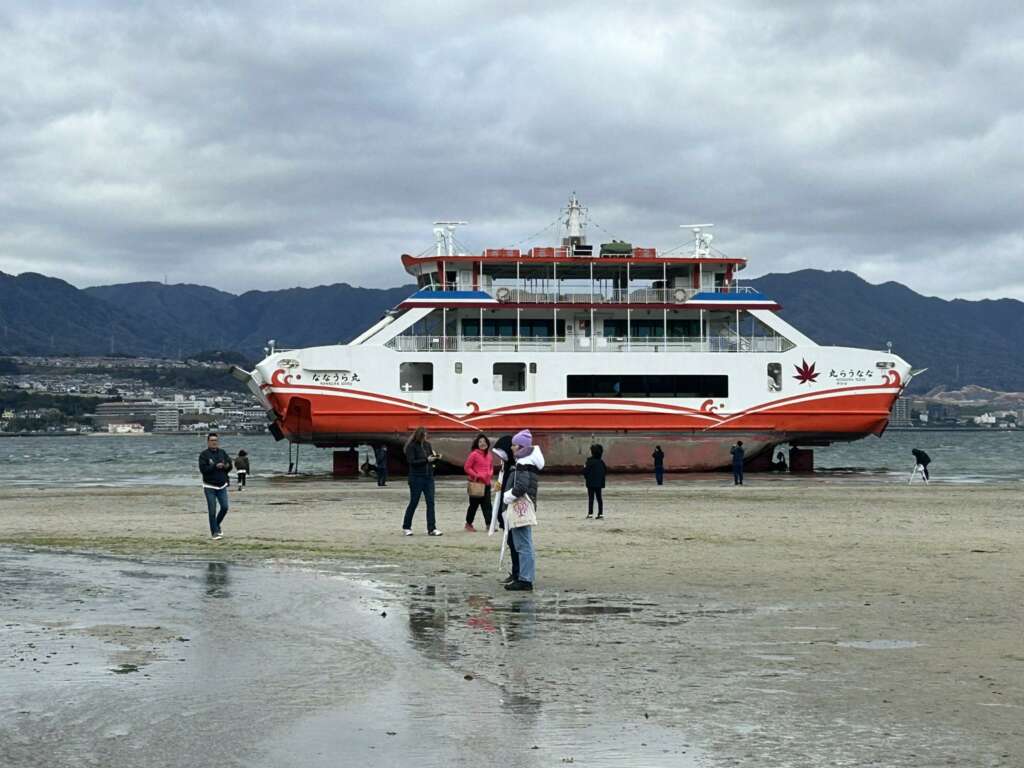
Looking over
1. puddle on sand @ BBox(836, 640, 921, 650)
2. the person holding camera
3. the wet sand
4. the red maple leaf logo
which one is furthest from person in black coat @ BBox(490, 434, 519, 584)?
the red maple leaf logo

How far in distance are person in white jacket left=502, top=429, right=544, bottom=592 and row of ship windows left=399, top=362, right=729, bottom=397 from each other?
98.5 feet

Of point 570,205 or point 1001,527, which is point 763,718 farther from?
point 570,205

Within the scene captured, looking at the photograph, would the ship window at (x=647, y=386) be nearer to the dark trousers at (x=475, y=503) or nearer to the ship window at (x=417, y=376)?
the ship window at (x=417, y=376)

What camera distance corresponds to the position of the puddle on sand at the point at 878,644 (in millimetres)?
10727

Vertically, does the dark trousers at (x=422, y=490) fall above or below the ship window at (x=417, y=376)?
below

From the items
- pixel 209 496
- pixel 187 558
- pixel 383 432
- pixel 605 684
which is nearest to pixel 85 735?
pixel 605 684

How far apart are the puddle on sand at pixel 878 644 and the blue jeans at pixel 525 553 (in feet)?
13.5

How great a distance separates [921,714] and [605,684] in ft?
6.80

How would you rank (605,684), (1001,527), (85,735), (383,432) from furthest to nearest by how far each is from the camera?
1. (383,432)
2. (1001,527)
3. (605,684)
4. (85,735)

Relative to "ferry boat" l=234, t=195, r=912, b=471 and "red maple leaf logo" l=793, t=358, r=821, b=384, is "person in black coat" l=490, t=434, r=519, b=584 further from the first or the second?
"red maple leaf logo" l=793, t=358, r=821, b=384

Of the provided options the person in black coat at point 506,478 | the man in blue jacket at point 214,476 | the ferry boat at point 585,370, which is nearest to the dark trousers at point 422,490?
the person in black coat at point 506,478

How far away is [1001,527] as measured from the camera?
76.3 ft

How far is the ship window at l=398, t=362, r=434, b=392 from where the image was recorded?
44.9 metres

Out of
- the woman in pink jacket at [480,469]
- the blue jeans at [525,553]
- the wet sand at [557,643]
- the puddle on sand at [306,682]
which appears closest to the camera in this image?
the puddle on sand at [306,682]
